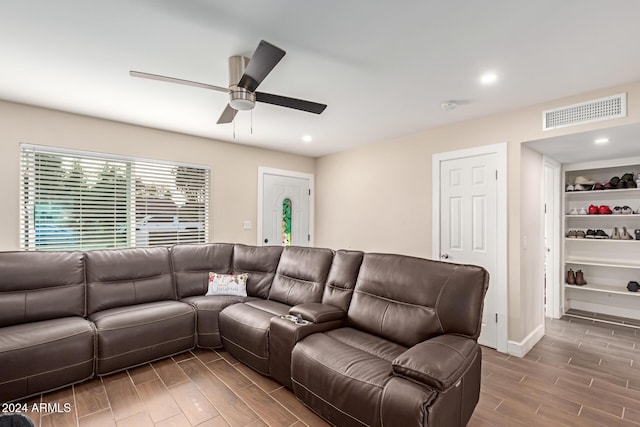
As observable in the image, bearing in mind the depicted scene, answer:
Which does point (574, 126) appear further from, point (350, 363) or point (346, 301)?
point (350, 363)

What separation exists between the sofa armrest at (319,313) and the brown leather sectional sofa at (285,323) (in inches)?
0.4

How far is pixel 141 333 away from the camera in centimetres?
274

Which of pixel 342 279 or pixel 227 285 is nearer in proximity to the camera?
pixel 342 279

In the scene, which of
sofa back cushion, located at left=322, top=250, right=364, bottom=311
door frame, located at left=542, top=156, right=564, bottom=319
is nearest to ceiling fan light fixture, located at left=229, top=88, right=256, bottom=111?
sofa back cushion, located at left=322, top=250, right=364, bottom=311

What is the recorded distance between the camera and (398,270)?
2457 mm

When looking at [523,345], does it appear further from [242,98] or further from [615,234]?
[242,98]

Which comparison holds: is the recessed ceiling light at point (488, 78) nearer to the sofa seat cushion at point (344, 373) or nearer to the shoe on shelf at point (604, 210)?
the sofa seat cushion at point (344, 373)

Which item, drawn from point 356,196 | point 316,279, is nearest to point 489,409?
A: point 316,279

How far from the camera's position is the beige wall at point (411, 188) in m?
3.17

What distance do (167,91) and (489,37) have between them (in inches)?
104

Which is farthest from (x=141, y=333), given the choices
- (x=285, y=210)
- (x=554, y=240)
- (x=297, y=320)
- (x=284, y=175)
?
(x=554, y=240)

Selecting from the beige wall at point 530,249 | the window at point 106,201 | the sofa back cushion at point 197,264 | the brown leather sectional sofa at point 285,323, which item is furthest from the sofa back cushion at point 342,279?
the window at point 106,201

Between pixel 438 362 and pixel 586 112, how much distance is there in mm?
2701

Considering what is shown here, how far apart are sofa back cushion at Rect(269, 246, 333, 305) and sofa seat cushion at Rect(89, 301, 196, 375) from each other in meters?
0.94
